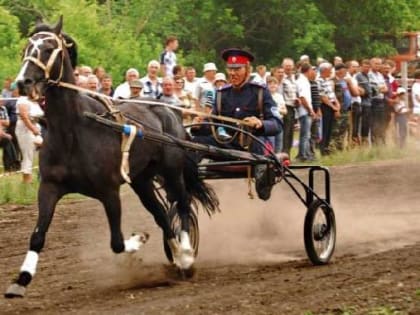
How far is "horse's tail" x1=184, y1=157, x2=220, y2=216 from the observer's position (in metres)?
10.3

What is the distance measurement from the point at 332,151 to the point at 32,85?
12.8 meters

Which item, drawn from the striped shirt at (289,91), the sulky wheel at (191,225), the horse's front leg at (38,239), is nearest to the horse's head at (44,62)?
the horse's front leg at (38,239)

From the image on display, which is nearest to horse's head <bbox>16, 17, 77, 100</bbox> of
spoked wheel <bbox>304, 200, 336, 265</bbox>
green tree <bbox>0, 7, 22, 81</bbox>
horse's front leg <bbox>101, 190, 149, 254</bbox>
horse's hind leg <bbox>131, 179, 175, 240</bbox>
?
horse's front leg <bbox>101, 190, 149, 254</bbox>

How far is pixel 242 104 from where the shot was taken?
10.6 m

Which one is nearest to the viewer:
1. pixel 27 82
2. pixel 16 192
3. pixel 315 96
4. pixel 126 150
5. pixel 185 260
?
pixel 27 82

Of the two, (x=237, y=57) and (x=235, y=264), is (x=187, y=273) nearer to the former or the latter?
(x=235, y=264)

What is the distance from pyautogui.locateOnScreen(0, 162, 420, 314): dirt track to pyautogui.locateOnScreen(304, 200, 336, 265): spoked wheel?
0.11 metres

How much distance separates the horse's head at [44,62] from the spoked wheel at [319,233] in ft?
7.94

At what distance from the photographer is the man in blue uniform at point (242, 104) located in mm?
10422

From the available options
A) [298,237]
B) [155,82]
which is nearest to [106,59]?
[155,82]

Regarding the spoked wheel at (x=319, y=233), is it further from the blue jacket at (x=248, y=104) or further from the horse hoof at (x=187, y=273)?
the horse hoof at (x=187, y=273)

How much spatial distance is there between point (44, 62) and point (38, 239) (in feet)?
3.87

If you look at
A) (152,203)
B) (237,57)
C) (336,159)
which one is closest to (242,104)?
(237,57)

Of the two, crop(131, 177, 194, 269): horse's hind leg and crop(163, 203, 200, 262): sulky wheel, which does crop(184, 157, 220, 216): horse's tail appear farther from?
crop(131, 177, 194, 269): horse's hind leg
